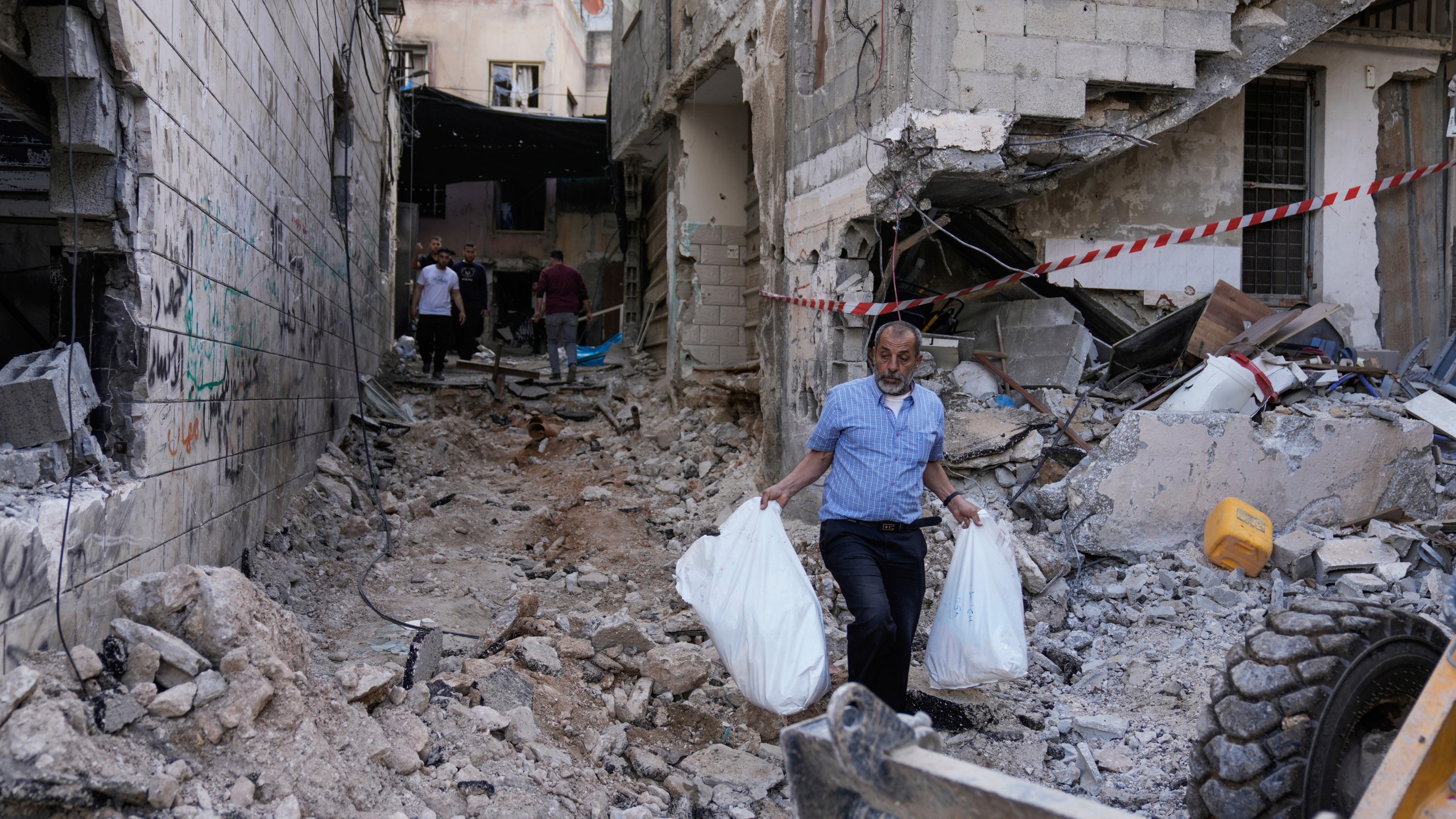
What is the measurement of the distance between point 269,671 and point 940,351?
535 centimetres

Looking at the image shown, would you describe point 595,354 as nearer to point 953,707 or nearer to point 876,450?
point 953,707

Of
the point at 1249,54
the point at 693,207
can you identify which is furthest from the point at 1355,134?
the point at 693,207

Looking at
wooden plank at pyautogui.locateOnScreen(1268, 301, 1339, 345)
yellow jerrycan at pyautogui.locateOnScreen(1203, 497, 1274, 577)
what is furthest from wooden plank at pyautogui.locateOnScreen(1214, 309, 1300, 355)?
yellow jerrycan at pyautogui.locateOnScreen(1203, 497, 1274, 577)

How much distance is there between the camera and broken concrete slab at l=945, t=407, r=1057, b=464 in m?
6.60

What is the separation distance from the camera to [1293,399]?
21.7 feet

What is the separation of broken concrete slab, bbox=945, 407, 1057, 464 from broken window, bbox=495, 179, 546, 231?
744 inches

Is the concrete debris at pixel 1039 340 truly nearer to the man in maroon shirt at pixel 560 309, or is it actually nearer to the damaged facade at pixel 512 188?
the man in maroon shirt at pixel 560 309

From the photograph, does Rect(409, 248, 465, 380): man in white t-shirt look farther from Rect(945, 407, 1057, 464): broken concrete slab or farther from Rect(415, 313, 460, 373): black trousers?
Rect(945, 407, 1057, 464): broken concrete slab

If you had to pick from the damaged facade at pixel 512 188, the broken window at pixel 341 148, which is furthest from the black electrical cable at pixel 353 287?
the damaged facade at pixel 512 188

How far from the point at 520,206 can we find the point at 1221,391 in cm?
2024

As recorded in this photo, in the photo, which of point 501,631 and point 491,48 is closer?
point 501,631

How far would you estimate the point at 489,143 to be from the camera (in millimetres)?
17891

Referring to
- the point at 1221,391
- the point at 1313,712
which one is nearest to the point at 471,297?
the point at 1221,391

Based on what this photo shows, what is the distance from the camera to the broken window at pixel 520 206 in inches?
955
